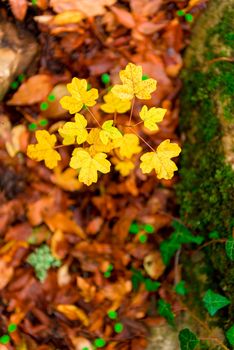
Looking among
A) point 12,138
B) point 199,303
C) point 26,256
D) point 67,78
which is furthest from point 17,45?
point 199,303

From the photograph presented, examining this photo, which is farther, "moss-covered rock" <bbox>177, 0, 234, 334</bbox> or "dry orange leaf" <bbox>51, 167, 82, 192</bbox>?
"dry orange leaf" <bbox>51, 167, 82, 192</bbox>

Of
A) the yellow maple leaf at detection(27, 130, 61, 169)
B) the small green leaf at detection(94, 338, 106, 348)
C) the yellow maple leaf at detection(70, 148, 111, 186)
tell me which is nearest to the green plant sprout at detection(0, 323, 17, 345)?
the small green leaf at detection(94, 338, 106, 348)

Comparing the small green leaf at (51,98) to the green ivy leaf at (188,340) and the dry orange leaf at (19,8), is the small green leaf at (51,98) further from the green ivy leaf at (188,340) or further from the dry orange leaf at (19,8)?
the green ivy leaf at (188,340)

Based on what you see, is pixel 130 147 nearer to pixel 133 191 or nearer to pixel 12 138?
pixel 133 191

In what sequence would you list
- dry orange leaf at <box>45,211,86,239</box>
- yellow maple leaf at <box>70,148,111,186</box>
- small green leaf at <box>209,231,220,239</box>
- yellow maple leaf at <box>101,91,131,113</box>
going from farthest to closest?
1. dry orange leaf at <box>45,211,86,239</box>
2. small green leaf at <box>209,231,220,239</box>
3. yellow maple leaf at <box>101,91,131,113</box>
4. yellow maple leaf at <box>70,148,111,186</box>

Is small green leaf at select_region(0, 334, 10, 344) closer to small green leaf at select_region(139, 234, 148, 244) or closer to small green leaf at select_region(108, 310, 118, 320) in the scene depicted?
small green leaf at select_region(108, 310, 118, 320)

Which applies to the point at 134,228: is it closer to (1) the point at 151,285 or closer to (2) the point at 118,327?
(1) the point at 151,285
